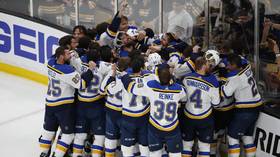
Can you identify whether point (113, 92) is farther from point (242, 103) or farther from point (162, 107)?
point (242, 103)

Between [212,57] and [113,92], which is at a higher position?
[212,57]

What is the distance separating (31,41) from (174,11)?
242cm

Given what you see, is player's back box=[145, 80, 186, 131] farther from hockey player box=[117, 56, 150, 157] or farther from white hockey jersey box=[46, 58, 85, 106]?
white hockey jersey box=[46, 58, 85, 106]

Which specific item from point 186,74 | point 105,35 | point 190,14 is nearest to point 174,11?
point 190,14

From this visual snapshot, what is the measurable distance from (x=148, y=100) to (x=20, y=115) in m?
2.73

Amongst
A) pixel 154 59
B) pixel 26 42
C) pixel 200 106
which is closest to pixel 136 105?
pixel 154 59

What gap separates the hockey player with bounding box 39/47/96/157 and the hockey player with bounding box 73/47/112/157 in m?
0.07

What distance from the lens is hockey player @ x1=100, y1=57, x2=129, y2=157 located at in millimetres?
5391

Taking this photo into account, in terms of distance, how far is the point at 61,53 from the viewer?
548 centimetres

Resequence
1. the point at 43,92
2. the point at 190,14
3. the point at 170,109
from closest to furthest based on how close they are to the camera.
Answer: the point at 170,109 < the point at 190,14 < the point at 43,92

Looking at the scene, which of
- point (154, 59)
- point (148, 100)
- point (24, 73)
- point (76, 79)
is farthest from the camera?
point (24, 73)

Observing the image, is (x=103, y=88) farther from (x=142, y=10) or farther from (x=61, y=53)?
(x=142, y=10)

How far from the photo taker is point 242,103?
5508mm

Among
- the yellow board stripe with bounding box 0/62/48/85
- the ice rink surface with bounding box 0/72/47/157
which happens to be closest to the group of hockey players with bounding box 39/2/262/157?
the ice rink surface with bounding box 0/72/47/157
